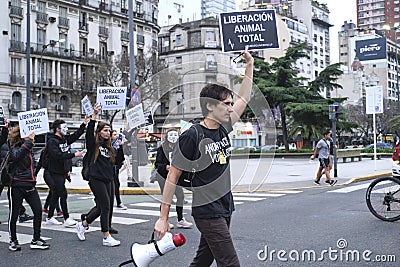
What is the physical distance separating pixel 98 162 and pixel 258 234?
266 cm

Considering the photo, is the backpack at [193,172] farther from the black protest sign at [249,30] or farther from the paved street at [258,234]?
the paved street at [258,234]

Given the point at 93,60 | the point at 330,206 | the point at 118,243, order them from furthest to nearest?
the point at 93,60
the point at 330,206
the point at 118,243

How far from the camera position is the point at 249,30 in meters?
5.69

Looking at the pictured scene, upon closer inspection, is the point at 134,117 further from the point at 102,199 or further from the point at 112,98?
the point at 102,199

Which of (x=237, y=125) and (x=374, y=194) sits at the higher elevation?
(x=237, y=125)

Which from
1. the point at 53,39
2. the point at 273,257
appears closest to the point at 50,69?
the point at 53,39

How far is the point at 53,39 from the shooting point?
51.3 meters

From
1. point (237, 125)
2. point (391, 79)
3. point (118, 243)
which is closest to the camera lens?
point (237, 125)

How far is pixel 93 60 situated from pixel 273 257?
46.0 meters

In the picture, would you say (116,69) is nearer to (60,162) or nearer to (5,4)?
(5,4)

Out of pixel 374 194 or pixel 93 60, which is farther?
pixel 93 60

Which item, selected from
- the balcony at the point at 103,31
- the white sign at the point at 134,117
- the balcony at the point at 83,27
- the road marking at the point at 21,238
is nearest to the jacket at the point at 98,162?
the road marking at the point at 21,238

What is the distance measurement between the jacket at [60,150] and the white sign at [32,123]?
9.2 inches

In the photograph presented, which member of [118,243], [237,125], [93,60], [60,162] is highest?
[93,60]
